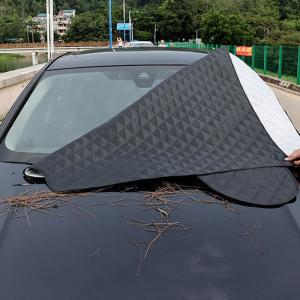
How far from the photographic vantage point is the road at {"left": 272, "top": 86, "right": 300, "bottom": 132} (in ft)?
37.7

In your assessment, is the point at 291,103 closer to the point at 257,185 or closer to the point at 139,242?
the point at 257,185

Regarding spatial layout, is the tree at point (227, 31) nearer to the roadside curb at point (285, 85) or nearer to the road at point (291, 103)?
the roadside curb at point (285, 85)

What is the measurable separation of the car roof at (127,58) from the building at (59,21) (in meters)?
129

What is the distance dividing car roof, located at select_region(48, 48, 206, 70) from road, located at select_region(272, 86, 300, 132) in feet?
23.2

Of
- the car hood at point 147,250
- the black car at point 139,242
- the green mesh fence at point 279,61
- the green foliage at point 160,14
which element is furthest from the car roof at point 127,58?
the green foliage at point 160,14

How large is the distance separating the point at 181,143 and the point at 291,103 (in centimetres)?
1254

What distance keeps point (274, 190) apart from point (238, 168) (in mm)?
226

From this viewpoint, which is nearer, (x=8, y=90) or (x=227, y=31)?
(x=8, y=90)

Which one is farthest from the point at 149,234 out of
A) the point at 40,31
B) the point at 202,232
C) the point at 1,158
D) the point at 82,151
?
the point at 40,31

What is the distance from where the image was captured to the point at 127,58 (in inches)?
135

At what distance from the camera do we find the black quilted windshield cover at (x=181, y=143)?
2307 millimetres

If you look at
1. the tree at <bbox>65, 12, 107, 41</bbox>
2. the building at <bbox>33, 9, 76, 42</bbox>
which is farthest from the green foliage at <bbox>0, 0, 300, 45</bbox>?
the building at <bbox>33, 9, 76, 42</bbox>

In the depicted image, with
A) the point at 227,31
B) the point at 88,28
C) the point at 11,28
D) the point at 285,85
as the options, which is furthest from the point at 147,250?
the point at 11,28

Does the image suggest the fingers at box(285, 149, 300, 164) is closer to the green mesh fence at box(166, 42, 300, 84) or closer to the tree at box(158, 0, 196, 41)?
the green mesh fence at box(166, 42, 300, 84)
